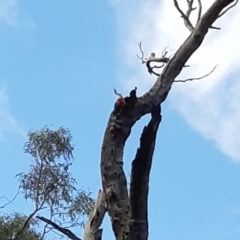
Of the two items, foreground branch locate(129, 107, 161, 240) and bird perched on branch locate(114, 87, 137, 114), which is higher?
bird perched on branch locate(114, 87, 137, 114)

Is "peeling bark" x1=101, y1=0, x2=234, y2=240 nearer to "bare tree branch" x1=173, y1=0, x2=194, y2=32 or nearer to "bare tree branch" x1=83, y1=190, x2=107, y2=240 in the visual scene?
"bare tree branch" x1=173, y1=0, x2=194, y2=32

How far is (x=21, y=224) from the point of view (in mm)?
8945

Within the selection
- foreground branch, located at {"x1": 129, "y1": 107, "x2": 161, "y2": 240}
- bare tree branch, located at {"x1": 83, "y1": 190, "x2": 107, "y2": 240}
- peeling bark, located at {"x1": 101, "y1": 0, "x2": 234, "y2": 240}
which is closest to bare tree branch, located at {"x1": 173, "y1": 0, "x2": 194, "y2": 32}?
peeling bark, located at {"x1": 101, "y1": 0, "x2": 234, "y2": 240}

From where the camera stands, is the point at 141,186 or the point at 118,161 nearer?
the point at 141,186

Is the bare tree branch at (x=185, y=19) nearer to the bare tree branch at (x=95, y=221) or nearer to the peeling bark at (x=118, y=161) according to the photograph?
the peeling bark at (x=118, y=161)

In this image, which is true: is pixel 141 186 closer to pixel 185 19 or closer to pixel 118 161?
pixel 118 161

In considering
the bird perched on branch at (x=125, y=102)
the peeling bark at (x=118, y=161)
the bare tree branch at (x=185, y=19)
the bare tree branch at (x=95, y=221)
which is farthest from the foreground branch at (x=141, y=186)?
the bare tree branch at (x=95, y=221)

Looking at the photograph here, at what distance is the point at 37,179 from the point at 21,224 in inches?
34.4

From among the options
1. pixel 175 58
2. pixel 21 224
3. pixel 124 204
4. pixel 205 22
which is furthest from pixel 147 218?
pixel 21 224

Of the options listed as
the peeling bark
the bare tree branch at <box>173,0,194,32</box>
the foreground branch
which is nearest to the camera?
the foreground branch

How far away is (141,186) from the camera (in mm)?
2709

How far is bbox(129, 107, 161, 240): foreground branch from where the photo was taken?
2707mm

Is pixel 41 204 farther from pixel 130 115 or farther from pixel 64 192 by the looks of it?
pixel 130 115

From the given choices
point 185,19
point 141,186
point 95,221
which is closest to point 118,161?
point 141,186
